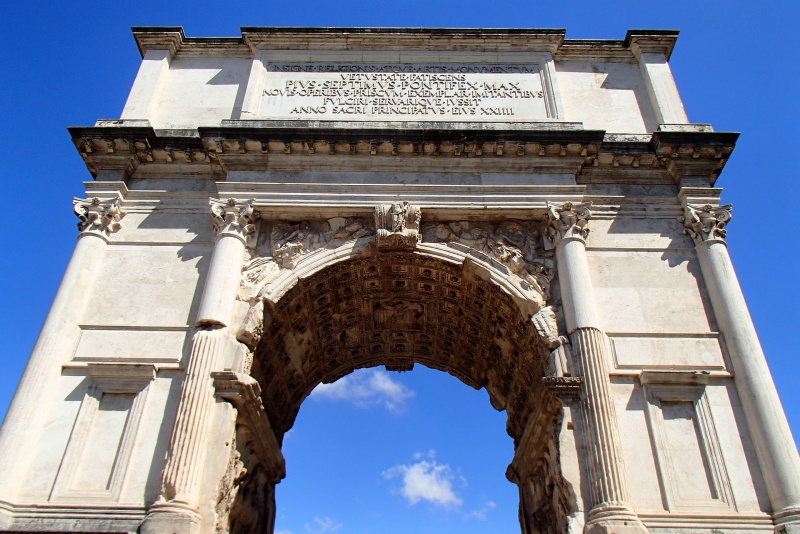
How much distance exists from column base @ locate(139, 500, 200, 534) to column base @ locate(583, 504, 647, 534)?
17.0ft

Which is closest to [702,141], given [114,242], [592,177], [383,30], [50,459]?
[592,177]

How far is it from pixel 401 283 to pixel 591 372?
4209mm

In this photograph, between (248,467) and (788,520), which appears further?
(248,467)

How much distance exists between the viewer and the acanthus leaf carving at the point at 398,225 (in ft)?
37.9

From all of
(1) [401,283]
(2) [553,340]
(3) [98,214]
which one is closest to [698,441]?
(2) [553,340]

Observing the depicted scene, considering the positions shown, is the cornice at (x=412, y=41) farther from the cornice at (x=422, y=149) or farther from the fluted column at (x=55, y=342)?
the fluted column at (x=55, y=342)

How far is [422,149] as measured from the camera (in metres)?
12.3

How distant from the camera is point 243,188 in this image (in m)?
12.1

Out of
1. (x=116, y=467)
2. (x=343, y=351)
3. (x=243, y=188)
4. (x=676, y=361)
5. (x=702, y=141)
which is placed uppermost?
(x=702, y=141)

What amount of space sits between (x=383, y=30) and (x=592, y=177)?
5677 millimetres

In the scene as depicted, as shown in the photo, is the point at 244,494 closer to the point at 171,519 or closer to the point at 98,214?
the point at 171,519

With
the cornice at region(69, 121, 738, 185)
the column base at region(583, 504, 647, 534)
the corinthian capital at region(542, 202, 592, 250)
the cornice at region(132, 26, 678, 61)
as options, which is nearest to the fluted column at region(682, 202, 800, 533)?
the cornice at region(69, 121, 738, 185)

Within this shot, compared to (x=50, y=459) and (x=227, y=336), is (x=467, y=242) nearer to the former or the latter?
(x=227, y=336)

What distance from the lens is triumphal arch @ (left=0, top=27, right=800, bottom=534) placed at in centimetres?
931
